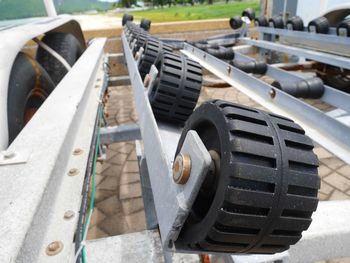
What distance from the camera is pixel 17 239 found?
1.88 feet

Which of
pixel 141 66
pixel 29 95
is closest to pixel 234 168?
pixel 141 66

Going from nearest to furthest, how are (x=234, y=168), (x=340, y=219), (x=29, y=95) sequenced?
(x=234, y=168)
(x=340, y=219)
(x=29, y=95)

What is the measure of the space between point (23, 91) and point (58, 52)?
3.74 feet

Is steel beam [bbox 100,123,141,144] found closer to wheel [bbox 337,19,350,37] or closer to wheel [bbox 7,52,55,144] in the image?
wheel [bbox 7,52,55,144]

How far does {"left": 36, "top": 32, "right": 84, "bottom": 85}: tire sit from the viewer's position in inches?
109

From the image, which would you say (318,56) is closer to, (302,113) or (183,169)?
(302,113)

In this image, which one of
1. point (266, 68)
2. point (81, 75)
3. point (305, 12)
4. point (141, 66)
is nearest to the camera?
point (81, 75)

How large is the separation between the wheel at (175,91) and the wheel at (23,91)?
94 cm

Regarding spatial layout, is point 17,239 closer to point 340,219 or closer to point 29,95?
point 340,219

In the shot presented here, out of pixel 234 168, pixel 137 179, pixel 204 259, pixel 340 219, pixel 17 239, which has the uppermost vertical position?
pixel 234 168

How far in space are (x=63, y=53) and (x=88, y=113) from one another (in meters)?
1.62

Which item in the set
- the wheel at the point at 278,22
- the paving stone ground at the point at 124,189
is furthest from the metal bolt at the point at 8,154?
the wheel at the point at 278,22

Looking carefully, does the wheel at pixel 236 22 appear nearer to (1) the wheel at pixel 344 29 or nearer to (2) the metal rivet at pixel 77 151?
(1) the wheel at pixel 344 29

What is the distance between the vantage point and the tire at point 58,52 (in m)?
2.76
